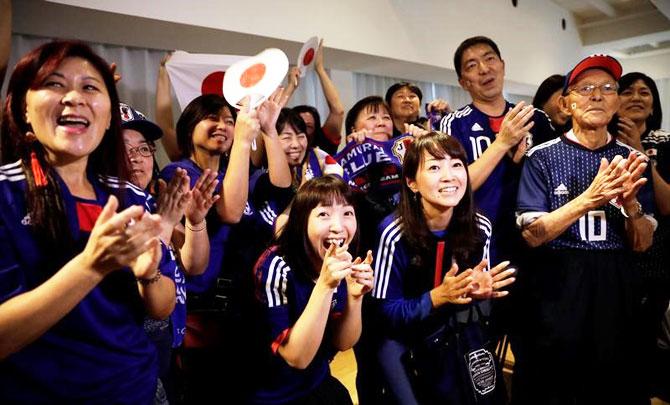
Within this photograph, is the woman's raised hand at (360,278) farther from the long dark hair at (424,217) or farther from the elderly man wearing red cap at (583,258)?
the elderly man wearing red cap at (583,258)

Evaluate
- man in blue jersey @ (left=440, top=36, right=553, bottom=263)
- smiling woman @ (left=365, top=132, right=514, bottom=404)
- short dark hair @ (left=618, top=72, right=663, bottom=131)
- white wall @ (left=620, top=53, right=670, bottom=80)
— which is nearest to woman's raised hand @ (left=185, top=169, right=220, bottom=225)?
smiling woman @ (left=365, top=132, right=514, bottom=404)

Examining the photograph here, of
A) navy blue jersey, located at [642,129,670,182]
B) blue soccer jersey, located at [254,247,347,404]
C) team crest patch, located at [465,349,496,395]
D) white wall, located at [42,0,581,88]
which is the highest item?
white wall, located at [42,0,581,88]

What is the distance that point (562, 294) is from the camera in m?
1.69

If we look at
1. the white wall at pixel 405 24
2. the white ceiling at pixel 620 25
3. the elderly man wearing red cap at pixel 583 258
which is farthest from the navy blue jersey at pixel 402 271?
the white ceiling at pixel 620 25

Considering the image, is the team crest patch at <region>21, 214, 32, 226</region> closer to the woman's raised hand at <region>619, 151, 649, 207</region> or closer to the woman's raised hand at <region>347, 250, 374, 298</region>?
the woman's raised hand at <region>347, 250, 374, 298</region>

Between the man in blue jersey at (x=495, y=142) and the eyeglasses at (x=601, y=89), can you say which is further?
the man in blue jersey at (x=495, y=142)

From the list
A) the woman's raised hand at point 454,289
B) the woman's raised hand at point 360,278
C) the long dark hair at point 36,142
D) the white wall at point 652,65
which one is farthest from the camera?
the white wall at point 652,65

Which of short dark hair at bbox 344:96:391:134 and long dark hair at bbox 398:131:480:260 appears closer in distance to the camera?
long dark hair at bbox 398:131:480:260

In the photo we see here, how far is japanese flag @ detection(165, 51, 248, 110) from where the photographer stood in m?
2.97

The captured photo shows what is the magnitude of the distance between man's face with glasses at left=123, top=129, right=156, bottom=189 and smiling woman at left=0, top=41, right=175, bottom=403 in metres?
0.77

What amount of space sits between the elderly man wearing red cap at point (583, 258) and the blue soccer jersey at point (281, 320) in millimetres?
958

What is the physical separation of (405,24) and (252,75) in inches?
142

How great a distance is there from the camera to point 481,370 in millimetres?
1480

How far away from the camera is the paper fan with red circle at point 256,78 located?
1633 mm
